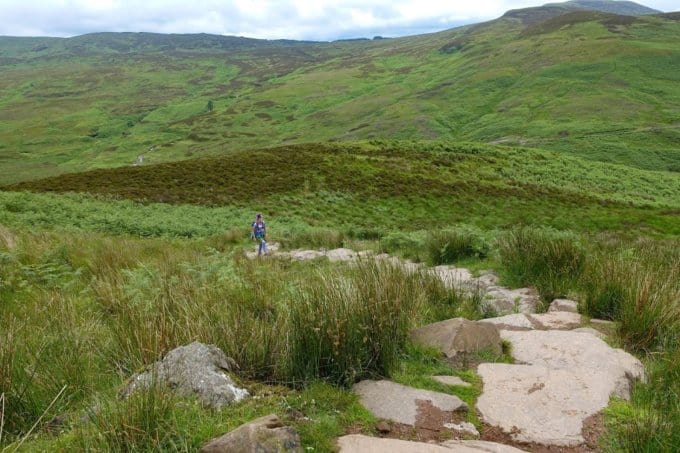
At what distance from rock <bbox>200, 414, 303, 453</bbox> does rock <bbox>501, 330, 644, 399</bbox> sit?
289 centimetres

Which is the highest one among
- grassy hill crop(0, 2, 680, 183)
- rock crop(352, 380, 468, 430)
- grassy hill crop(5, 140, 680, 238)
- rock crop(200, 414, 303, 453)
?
grassy hill crop(0, 2, 680, 183)

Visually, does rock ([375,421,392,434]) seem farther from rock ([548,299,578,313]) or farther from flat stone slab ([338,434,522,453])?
rock ([548,299,578,313])

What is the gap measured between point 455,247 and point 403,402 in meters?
8.29

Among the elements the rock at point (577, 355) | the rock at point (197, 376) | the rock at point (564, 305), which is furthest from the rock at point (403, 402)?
the rock at point (564, 305)

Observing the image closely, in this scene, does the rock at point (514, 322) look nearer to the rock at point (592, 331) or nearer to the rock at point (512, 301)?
the rock at point (512, 301)

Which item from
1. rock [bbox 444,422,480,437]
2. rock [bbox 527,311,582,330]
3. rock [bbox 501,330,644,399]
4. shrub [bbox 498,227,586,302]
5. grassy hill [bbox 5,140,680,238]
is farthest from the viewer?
grassy hill [bbox 5,140,680,238]

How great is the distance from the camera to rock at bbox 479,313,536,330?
19.5 feet

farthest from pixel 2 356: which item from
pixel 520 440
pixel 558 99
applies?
pixel 558 99

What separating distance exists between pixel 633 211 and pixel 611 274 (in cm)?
3538

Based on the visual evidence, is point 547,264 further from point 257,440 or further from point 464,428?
point 257,440

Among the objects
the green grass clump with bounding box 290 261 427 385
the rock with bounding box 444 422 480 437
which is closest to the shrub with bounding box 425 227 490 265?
the green grass clump with bounding box 290 261 427 385

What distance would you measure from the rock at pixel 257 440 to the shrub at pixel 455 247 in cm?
883

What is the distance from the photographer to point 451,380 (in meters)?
4.35

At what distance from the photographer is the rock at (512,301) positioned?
6.86m
